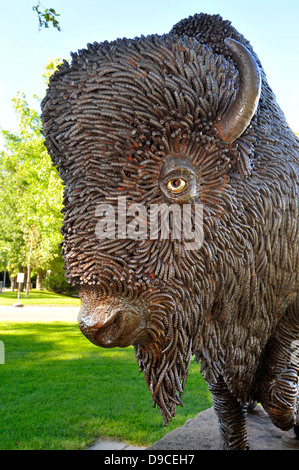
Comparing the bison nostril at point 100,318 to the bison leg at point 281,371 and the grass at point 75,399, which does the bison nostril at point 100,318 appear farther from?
the grass at point 75,399

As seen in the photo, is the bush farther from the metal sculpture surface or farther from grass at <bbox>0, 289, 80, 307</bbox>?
the metal sculpture surface

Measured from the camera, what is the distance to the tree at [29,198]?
39.9 ft

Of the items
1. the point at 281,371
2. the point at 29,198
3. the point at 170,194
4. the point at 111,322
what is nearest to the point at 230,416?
the point at 281,371

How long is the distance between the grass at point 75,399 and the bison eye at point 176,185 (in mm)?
2546

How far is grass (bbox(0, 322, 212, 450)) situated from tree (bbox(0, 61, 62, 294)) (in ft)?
15.9

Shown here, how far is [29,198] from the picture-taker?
1444 centimetres

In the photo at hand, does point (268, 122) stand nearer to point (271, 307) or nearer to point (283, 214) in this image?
point (283, 214)

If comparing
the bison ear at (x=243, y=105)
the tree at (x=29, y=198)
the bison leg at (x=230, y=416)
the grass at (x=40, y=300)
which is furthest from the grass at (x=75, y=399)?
the grass at (x=40, y=300)

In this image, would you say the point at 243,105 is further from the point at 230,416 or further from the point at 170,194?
the point at 230,416

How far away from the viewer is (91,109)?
1017 millimetres

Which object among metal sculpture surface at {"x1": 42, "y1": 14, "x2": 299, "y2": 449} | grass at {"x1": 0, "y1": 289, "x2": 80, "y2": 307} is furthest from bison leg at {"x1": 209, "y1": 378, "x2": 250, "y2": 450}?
grass at {"x1": 0, "y1": 289, "x2": 80, "y2": 307}
